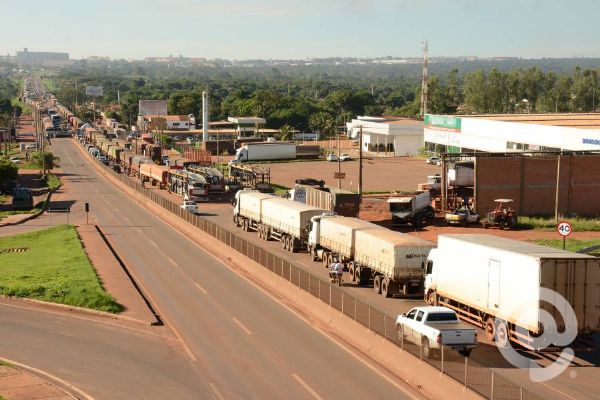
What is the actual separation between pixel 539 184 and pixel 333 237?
96.3 ft

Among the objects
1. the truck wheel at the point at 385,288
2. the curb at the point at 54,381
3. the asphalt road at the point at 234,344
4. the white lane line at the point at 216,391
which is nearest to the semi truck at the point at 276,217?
the asphalt road at the point at 234,344

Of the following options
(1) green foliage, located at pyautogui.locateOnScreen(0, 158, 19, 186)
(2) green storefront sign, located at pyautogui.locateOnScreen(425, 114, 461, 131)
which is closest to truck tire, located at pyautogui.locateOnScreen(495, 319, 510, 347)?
(1) green foliage, located at pyautogui.locateOnScreen(0, 158, 19, 186)

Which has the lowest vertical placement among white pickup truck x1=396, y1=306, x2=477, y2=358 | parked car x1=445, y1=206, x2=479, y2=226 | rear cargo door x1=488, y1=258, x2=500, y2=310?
parked car x1=445, y1=206, x2=479, y2=226

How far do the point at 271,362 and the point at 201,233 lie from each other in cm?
3090

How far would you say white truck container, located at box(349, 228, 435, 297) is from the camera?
126 ft

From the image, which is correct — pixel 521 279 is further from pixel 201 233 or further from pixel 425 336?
pixel 201 233

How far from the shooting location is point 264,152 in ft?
440

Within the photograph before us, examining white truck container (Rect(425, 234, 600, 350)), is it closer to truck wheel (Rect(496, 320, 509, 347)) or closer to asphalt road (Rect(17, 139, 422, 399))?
truck wheel (Rect(496, 320, 509, 347))

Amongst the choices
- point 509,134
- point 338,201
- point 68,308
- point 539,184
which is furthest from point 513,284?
point 509,134

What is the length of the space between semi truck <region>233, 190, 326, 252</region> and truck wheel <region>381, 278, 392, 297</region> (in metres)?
12.7

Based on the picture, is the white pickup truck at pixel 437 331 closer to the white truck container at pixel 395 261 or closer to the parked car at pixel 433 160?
the white truck container at pixel 395 261

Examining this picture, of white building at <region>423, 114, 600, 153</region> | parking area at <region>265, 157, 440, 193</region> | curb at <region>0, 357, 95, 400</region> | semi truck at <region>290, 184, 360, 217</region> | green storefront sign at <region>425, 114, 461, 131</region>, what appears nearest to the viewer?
curb at <region>0, 357, 95, 400</region>

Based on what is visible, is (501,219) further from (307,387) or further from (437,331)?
(307,387)

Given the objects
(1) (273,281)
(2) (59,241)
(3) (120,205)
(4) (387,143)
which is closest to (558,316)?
(1) (273,281)
